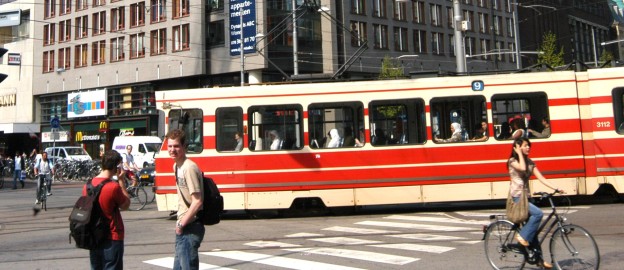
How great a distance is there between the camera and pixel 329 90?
14.1 meters

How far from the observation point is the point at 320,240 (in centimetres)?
1073

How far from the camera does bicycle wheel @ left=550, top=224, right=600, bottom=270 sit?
678 cm

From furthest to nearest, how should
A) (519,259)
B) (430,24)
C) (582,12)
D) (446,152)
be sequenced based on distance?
1. (582,12)
2. (430,24)
3. (446,152)
4. (519,259)

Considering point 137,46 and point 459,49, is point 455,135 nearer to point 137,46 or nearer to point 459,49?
point 459,49

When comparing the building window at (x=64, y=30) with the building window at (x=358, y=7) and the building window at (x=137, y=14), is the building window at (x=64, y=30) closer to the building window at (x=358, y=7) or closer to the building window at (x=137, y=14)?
the building window at (x=137, y=14)

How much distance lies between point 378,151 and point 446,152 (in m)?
1.61

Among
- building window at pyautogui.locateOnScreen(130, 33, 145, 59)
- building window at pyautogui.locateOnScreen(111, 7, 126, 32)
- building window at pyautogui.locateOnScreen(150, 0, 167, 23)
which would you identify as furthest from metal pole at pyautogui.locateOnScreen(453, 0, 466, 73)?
building window at pyautogui.locateOnScreen(111, 7, 126, 32)

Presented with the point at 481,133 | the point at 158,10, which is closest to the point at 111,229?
the point at 481,133

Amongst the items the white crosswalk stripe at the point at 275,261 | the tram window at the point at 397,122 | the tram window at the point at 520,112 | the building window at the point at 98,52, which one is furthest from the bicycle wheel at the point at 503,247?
the building window at the point at 98,52

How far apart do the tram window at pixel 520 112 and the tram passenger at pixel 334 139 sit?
149 inches

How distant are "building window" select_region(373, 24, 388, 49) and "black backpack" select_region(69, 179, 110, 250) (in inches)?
1864

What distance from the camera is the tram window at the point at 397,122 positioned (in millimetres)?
14047

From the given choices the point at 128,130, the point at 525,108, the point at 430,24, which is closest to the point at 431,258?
the point at 525,108

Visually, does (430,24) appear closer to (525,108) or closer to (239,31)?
(239,31)
